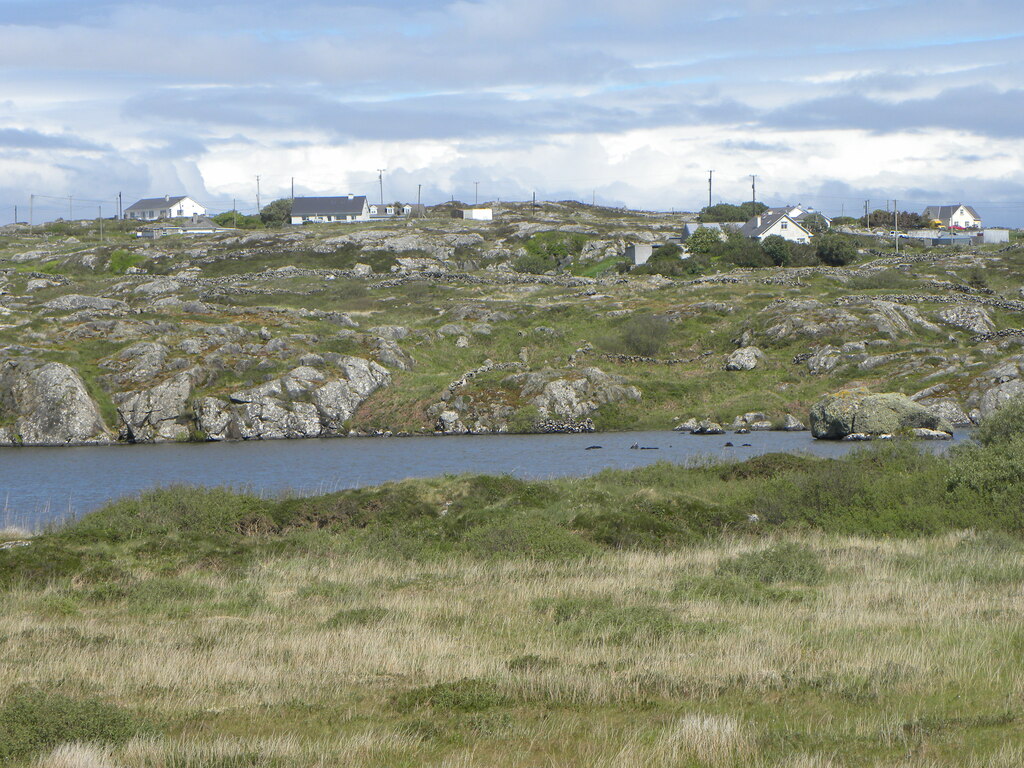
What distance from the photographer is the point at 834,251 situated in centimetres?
12175

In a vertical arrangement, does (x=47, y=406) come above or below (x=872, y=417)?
below

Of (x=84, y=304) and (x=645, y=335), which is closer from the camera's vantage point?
(x=645, y=335)

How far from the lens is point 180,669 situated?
44.8 ft

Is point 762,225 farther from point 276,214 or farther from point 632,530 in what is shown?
point 632,530

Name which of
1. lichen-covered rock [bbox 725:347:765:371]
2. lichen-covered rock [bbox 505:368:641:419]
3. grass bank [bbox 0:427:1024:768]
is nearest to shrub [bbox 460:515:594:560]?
grass bank [bbox 0:427:1024:768]

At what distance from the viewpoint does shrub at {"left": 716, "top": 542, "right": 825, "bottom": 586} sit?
20.5m

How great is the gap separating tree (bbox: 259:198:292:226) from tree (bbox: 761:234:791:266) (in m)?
94.6

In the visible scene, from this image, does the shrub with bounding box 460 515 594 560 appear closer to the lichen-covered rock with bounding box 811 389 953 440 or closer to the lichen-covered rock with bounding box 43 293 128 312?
the lichen-covered rock with bounding box 811 389 953 440

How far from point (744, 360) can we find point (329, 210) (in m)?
128

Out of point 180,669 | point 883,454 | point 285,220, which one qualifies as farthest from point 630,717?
point 285,220

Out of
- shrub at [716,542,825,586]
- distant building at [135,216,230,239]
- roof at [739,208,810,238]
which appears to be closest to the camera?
shrub at [716,542,825,586]

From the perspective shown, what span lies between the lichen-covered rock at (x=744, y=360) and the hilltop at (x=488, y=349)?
21 cm

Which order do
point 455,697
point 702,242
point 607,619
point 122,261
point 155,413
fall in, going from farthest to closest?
point 702,242 < point 122,261 < point 155,413 < point 607,619 < point 455,697

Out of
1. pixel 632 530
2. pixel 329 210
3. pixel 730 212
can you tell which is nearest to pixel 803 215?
pixel 730 212
